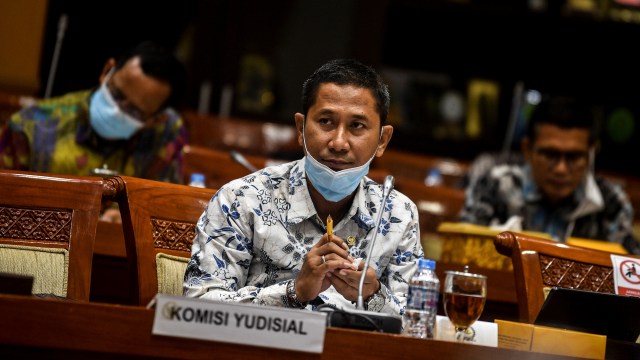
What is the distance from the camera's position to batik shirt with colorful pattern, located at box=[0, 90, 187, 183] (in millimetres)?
3943

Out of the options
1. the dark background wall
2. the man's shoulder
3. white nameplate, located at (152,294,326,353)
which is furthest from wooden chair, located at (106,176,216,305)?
the dark background wall

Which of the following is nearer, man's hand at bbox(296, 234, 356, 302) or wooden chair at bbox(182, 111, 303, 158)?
man's hand at bbox(296, 234, 356, 302)

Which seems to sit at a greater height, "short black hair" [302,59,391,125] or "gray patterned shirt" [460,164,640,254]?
"short black hair" [302,59,391,125]

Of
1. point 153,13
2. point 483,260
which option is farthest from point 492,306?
point 153,13

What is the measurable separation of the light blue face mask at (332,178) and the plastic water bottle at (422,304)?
0.42 meters

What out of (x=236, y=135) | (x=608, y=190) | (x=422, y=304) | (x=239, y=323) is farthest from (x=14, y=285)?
(x=236, y=135)

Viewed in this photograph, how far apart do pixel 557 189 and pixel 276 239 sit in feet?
7.57

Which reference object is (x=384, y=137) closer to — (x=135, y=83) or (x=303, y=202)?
(x=303, y=202)

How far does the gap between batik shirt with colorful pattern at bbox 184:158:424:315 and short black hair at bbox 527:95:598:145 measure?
191 cm

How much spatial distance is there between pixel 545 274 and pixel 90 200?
126cm

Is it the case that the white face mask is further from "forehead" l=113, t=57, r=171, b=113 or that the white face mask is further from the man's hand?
the man's hand

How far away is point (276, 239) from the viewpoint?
237 centimetres

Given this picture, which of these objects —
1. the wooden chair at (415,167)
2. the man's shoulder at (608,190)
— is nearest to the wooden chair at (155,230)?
the man's shoulder at (608,190)

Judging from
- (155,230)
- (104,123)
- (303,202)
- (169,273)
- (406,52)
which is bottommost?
(169,273)
